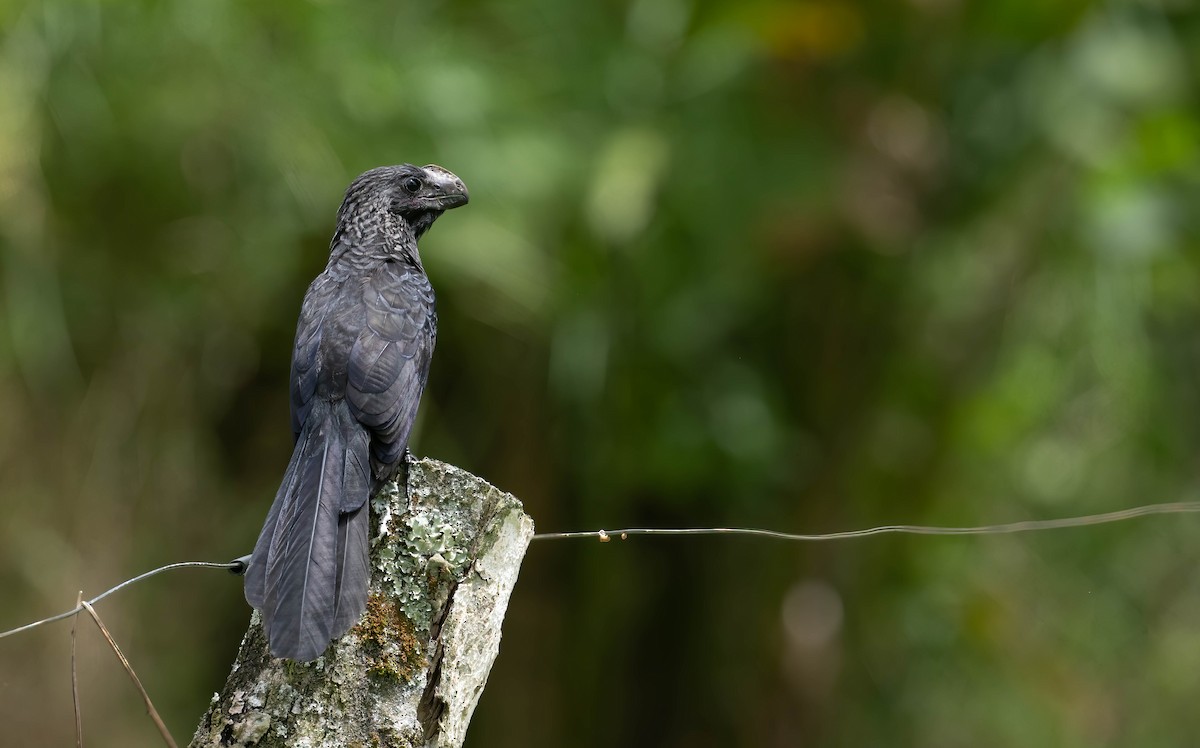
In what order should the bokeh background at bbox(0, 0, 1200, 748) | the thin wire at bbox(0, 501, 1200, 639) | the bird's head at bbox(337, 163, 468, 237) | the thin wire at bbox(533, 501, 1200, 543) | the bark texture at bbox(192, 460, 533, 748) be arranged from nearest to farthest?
1. the bark texture at bbox(192, 460, 533, 748)
2. the thin wire at bbox(0, 501, 1200, 639)
3. the thin wire at bbox(533, 501, 1200, 543)
4. the bird's head at bbox(337, 163, 468, 237)
5. the bokeh background at bbox(0, 0, 1200, 748)

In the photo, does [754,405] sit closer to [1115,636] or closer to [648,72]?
[648,72]

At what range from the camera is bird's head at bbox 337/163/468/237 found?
3.29 m

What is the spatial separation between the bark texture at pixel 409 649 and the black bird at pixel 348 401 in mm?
59

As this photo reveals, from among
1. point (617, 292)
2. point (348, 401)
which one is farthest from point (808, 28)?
point (348, 401)

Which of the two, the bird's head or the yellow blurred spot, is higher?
the yellow blurred spot

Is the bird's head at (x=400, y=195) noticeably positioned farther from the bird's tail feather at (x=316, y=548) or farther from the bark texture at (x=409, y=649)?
the bark texture at (x=409, y=649)

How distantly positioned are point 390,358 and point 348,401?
204 mm

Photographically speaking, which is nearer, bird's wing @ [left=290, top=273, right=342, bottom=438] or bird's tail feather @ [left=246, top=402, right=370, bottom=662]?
bird's tail feather @ [left=246, top=402, right=370, bottom=662]

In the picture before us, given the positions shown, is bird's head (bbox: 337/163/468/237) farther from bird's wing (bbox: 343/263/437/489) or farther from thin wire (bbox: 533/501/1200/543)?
thin wire (bbox: 533/501/1200/543)

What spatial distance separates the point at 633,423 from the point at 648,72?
1.81 m

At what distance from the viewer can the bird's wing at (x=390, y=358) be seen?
2391mm

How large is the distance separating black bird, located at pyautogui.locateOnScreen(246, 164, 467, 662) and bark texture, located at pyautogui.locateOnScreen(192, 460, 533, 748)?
0.19ft

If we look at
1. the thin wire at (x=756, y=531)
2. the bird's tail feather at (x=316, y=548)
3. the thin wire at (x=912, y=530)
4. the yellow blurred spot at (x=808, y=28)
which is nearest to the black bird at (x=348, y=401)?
the bird's tail feather at (x=316, y=548)

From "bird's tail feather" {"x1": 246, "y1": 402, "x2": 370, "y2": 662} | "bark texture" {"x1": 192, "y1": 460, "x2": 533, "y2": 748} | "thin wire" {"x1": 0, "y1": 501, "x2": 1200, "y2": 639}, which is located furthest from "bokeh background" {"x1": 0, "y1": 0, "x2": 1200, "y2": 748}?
"bark texture" {"x1": 192, "y1": 460, "x2": 533, "y2": 748}
